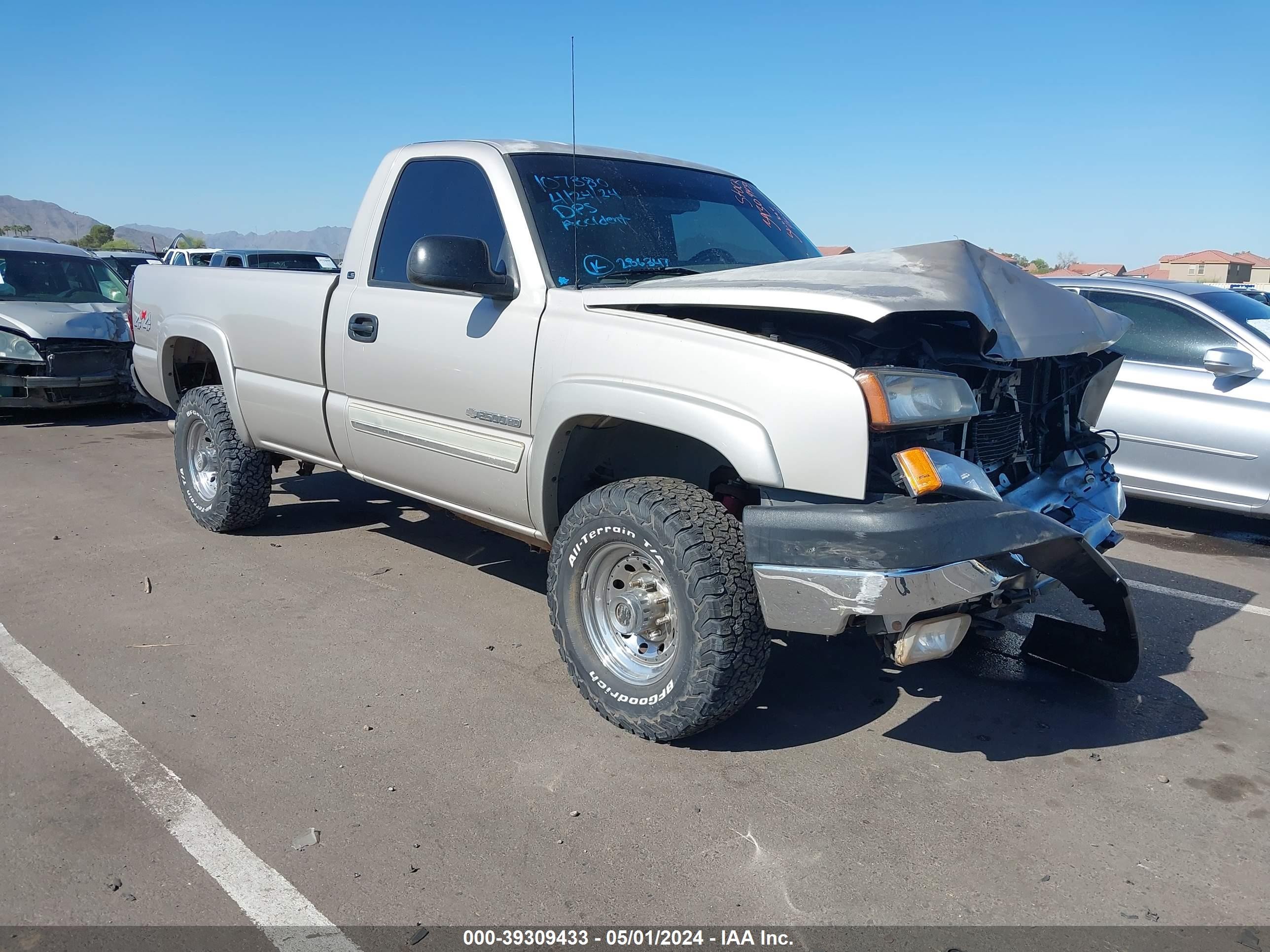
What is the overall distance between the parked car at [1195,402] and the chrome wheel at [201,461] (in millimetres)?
5610

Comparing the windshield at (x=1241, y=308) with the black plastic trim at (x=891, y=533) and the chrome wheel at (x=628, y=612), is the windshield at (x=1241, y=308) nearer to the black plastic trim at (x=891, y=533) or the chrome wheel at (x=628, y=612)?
the black plastic trim at (x=891, y=533)

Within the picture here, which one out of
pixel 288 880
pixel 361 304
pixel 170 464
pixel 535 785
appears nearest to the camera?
pixel 288 880

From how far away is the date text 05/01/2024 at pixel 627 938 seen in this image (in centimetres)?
250

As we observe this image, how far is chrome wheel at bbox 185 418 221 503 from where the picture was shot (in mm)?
6023

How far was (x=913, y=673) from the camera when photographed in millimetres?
4215

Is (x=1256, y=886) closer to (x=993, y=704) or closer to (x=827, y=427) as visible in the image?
(x=993, y=704)

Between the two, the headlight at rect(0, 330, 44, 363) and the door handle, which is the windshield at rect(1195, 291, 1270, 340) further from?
the headlight at rect(0, 330, 44, 363)

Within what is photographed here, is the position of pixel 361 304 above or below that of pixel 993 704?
above

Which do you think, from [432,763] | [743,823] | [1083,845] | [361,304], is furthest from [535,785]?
[361,304]

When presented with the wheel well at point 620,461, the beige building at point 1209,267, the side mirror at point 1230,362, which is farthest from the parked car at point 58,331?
the beige building at point 1209,267

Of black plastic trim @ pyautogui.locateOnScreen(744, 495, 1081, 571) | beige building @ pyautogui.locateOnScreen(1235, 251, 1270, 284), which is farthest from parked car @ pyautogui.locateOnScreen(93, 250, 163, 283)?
beige building @ pyautogui.locateOnScreen(1235, 251, 1270, 284)

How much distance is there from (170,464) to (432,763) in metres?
5.89

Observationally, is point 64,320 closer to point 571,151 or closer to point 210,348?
point 210,348

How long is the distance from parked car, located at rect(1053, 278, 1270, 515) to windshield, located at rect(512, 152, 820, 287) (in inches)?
121
